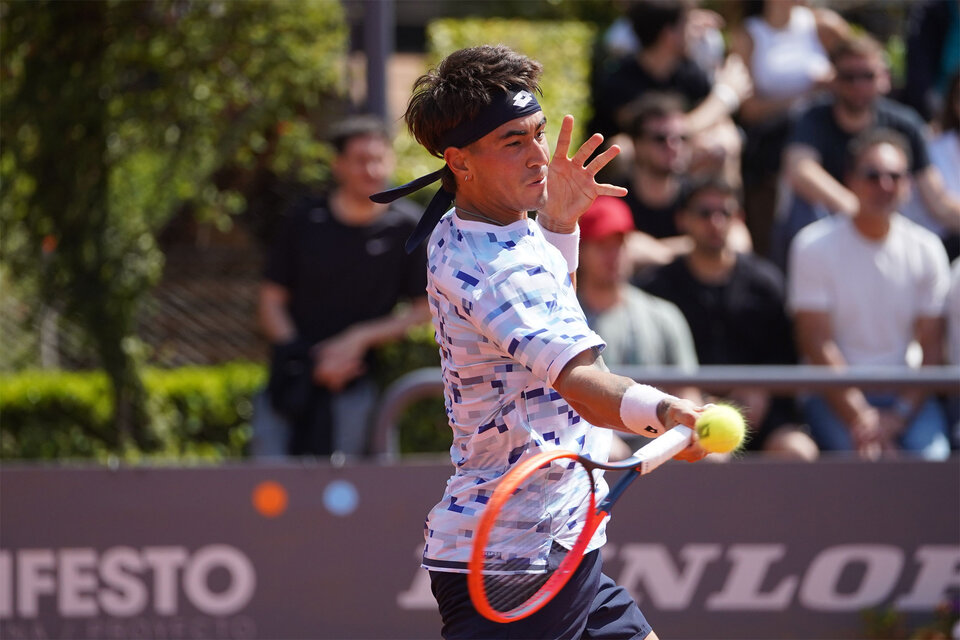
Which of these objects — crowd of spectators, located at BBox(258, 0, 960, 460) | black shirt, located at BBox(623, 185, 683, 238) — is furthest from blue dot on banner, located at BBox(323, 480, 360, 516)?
black shirt, located at BBox(623, 185, 683, 238)

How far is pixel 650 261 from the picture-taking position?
668cm

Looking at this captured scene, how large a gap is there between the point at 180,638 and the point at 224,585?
0.90 feet

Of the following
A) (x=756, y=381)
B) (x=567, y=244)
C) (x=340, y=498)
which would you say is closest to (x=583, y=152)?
(x=567, y=244)

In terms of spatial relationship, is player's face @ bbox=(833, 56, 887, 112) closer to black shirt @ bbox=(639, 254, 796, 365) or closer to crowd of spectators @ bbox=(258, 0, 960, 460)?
crowd of spectators @ bbox=(258, 0, 960, 460)

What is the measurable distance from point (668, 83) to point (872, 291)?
192 centimetres

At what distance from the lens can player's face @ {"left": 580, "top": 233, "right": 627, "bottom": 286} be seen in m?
5.95

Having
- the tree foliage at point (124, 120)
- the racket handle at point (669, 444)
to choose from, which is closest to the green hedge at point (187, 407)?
the tree foliage at point (124, 120)

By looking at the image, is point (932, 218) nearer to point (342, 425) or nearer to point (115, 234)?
point (342, 425)

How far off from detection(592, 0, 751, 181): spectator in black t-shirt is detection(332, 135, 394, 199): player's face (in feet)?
5.18

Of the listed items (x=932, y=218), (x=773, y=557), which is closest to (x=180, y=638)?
(x=773, y=557)

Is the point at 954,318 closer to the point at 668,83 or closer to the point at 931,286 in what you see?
the point at 931,286

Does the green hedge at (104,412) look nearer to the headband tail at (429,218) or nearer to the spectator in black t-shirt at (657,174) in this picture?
the spectator in black t-shirt at (657,174)

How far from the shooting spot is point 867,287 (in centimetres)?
641

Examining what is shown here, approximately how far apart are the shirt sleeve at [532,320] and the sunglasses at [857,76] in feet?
14.9
